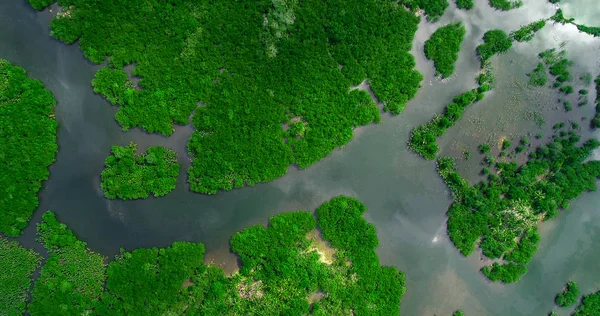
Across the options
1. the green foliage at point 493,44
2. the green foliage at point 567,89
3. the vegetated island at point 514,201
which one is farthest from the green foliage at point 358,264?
the green foliage at point 567,89

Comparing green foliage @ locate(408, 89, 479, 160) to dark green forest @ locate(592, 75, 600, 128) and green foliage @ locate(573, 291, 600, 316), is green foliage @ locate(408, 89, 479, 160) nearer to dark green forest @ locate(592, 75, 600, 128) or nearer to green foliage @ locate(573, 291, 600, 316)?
dark green forest @ locate(592, 75, 600, 128)

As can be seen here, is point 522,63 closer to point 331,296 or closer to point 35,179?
point 331,296

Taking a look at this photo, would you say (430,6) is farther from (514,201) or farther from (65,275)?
(65,275)

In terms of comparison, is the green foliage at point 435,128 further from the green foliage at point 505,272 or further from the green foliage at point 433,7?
the green foliage at point 505,272

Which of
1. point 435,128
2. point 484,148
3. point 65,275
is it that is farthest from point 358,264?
point 65,275

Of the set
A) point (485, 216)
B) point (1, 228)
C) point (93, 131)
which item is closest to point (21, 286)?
point (1, 228)

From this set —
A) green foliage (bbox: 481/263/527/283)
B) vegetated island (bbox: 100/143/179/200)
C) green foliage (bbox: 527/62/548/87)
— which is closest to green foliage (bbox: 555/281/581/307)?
green foliage (bbox: 481/263/527/283)

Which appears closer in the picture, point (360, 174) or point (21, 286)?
point (21, 286)
